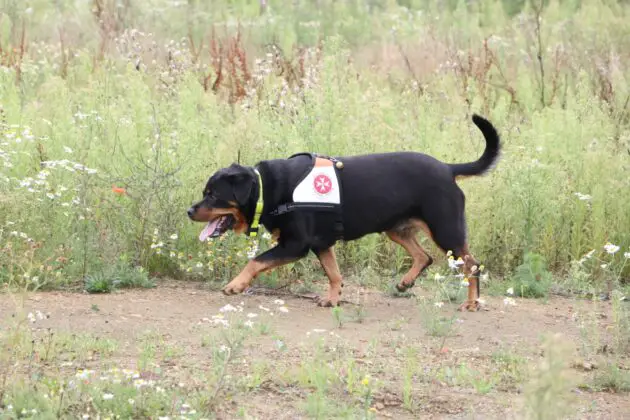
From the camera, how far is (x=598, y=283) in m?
8.20

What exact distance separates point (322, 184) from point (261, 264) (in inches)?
28.0

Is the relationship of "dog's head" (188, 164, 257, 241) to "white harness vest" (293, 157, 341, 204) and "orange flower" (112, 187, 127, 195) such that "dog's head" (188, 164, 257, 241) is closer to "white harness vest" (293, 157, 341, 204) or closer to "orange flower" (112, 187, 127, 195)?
"white harness vest" (293, 157, 341, 204)

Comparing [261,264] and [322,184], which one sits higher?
[322,184]

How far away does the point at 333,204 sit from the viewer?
7203mm

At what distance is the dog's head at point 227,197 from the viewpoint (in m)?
7.01

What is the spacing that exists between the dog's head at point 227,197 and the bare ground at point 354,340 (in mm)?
622

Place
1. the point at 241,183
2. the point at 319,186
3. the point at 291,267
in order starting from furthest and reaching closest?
the point at 291,267 < the point at 319,186 < the point at 241,183

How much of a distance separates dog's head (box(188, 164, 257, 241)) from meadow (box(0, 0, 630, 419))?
62cm

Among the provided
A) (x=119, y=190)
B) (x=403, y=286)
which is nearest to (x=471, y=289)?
(x=403, y=286)

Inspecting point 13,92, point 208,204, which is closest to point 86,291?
point 208,204

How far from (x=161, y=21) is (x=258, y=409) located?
619 inches

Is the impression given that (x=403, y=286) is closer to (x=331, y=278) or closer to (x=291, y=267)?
(x=331, y=278)

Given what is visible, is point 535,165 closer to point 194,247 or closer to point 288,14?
point 194,247

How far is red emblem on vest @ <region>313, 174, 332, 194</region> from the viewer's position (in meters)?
7.14
